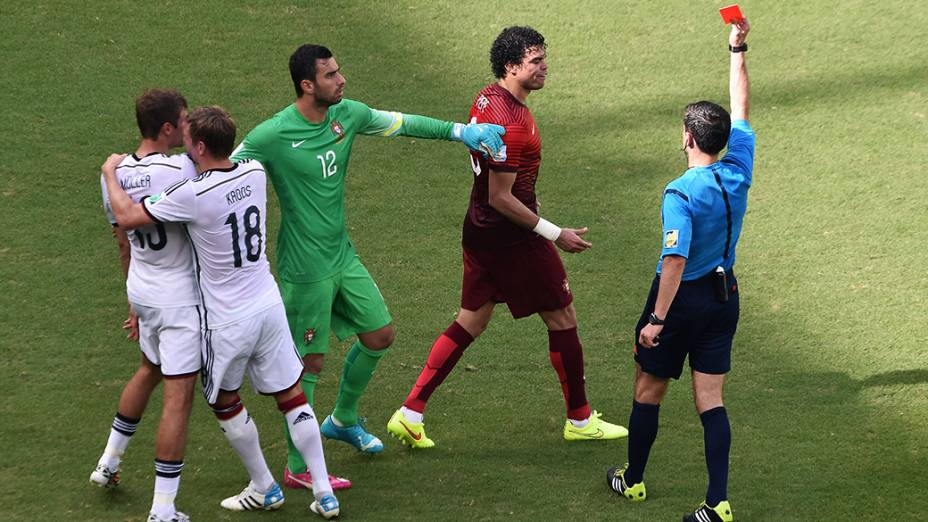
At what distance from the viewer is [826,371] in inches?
271

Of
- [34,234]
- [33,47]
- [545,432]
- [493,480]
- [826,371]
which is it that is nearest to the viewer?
[493,480]

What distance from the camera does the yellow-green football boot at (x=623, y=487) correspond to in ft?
18.7

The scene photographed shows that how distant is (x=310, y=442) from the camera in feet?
17.8

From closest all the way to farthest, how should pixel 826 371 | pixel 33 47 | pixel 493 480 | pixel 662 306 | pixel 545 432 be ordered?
pixel 662 306 < pixel 493 480 < pixel 545 432 < pixel 826 371 < pixel 33 47

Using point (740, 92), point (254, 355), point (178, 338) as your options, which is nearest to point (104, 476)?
point (178, 338)

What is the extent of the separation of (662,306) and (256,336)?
1753 mm

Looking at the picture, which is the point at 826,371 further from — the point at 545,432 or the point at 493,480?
the point at 493,480

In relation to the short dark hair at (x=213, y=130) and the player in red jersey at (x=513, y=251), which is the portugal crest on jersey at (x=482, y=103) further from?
the short dark hair at (x=213, y=130)

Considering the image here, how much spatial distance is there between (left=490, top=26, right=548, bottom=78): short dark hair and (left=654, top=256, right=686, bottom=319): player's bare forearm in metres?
1.40

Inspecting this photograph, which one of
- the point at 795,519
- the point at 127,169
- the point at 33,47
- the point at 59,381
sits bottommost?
the point at 795,519

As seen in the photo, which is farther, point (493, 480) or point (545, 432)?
point (545, 432)

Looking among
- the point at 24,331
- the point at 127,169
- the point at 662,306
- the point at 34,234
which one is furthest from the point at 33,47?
the point at 662,306

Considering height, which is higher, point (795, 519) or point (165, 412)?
point (165, 412)

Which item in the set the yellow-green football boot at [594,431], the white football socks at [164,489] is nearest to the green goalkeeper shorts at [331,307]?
the white football socks at [164,489]
